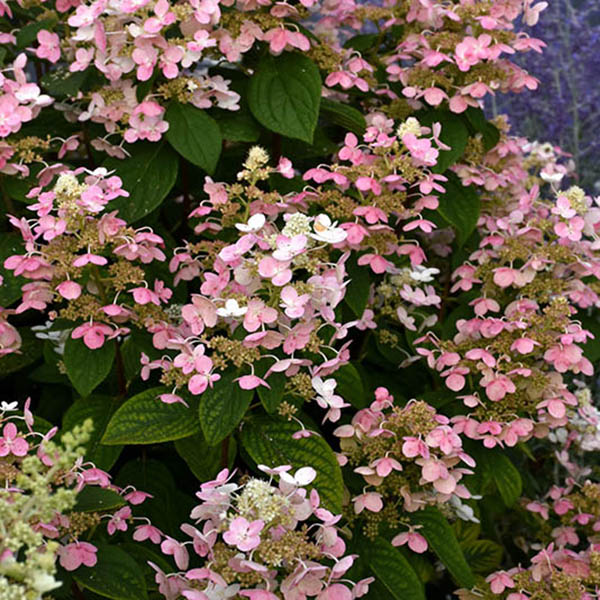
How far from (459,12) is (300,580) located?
0.93 metres

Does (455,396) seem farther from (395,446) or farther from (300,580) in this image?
(300,580)

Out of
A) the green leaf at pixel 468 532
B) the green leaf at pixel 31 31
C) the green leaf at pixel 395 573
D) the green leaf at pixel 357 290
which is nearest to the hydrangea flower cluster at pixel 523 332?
the green leaf at pixel 357 290

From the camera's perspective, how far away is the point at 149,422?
1076 mm

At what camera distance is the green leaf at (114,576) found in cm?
98

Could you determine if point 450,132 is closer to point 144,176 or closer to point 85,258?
point 144,176

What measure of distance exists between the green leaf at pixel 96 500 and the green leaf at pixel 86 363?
0.17m

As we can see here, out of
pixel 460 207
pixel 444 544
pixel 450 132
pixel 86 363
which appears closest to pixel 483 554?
pixel 444 544

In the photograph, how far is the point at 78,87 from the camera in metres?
1.39

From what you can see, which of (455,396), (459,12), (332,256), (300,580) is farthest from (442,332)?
(300,580)

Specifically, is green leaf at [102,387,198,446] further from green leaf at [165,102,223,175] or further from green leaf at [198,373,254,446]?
green leaf at [165,102,223,175]

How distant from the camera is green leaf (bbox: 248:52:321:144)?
132cm

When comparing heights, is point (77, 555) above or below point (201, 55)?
below

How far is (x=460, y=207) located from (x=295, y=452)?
1.88 ft

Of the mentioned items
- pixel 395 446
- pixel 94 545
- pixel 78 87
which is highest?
pixel 78 87
